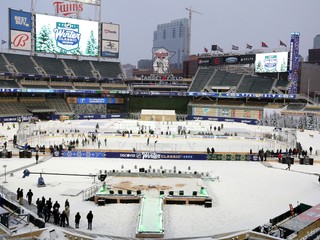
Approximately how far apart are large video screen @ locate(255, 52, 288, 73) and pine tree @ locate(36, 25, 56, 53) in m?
50.3

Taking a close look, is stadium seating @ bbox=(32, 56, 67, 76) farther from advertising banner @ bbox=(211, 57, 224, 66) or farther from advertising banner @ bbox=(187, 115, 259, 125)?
advertising banner @ bbox=(211, 57, 224, 66)

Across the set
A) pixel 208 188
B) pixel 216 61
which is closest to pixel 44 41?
pixel 216 61

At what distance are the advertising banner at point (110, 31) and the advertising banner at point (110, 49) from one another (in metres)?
1.05

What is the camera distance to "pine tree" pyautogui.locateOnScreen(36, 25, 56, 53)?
83312mm

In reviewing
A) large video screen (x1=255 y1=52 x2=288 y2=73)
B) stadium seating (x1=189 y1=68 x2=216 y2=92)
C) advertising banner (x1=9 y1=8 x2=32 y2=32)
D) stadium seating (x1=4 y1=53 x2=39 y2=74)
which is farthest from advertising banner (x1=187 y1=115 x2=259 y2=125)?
advertising banner (x1=9 y1=8 x2=32 y2=32)

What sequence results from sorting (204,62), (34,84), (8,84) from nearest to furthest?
(8,84), (34,84), (204,62)

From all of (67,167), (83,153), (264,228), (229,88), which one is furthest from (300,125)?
(264,228)

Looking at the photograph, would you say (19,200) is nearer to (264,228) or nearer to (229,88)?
(264,228)

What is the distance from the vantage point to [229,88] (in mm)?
91312

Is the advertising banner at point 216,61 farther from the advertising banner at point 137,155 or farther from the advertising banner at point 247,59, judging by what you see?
the advertising banner at point 137,155

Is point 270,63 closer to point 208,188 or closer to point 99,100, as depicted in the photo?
point 99,100

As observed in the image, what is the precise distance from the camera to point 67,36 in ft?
286

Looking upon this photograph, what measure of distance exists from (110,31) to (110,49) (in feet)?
15.3

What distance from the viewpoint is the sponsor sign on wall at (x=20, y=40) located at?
258ft
